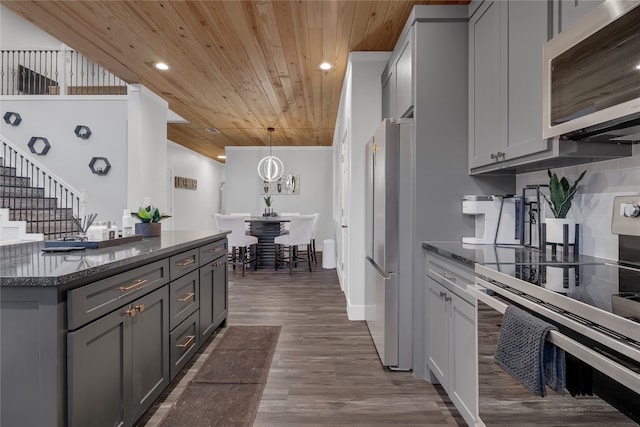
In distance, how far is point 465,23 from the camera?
2416 millimetres

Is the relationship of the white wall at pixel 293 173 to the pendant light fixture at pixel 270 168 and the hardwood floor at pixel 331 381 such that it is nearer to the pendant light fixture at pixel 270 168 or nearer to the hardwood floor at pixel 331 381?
the pendant light fixture at pixel 270 168

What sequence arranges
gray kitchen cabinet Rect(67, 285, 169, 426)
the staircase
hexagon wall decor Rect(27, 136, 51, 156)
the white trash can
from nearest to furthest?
gray kitchen cabinet Rect(67, 285, 169, 426), the staircase, hexagon wall decor Rect(27, 136, 51, 156), the white trash can

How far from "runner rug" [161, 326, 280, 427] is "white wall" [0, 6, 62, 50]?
378 inches

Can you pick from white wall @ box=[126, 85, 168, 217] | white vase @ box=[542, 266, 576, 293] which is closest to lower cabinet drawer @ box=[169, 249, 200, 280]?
white vase @ box=[542, 266, 576, 293]

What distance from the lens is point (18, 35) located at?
9195 millimetres

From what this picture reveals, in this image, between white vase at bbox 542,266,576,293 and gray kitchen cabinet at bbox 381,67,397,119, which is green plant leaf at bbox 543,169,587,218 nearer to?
white vase at bbox 542,266,576,293

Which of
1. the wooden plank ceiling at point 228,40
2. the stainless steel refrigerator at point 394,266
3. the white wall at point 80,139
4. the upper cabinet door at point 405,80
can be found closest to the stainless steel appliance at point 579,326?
the stainless steel refrigerator at point 394,266

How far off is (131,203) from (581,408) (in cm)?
503

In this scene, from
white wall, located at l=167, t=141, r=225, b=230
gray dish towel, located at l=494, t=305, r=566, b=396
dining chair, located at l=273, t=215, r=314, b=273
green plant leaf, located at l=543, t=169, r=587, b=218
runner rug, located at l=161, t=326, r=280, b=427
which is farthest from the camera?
white wall, located at l=167, t=141, r=225, b=230

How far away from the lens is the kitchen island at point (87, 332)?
47.0 inches

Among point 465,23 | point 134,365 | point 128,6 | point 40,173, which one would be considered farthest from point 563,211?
point 40,173

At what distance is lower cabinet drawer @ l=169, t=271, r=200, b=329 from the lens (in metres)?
2.15

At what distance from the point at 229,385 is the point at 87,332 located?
121 centimetres

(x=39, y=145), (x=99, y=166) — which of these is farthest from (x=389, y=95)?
(x=39, y=145)
